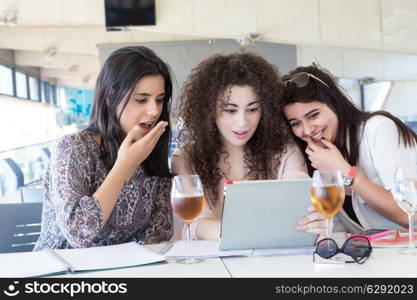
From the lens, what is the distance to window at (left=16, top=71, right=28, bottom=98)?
16317 millimetres

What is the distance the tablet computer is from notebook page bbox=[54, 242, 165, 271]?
0.24 metres

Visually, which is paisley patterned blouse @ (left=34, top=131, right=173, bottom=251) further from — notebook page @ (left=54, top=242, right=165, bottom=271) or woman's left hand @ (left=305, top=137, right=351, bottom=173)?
woman's left hand @ (left=305, top=137, right=351, bottom=173)

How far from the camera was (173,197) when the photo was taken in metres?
1.60

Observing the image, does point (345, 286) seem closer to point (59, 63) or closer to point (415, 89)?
point (415, 89)

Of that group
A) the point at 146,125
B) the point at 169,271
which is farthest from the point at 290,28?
the point at 169,271

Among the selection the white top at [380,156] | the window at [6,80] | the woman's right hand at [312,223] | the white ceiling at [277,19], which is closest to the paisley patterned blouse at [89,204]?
the woman's right hand at [312,223]

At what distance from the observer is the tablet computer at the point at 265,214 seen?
161 centimetres

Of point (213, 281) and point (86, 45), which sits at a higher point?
point (86, 45)

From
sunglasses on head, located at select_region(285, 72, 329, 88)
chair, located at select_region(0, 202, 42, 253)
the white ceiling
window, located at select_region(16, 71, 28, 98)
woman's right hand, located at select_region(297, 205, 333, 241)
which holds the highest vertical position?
the white ceiling

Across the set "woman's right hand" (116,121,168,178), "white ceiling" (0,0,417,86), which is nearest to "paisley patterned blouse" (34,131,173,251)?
"woman's right hand" (116,121,168,178)

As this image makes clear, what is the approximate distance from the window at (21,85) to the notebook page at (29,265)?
15300 millimetres

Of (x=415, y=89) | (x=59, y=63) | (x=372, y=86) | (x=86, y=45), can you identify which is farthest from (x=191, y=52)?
(x=59, y=63)

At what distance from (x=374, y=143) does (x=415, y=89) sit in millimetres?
5490

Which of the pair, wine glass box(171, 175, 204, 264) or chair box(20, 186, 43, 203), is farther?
chair box(20, 186, 43, 203)
